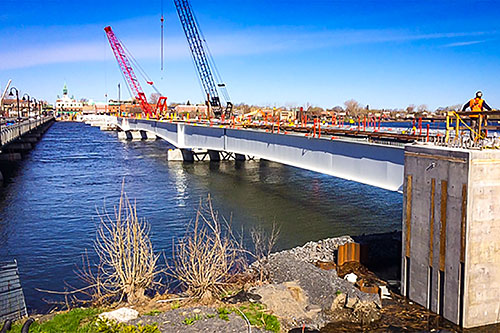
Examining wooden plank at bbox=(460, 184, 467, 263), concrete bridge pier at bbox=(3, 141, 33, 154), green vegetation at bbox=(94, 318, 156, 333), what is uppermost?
wooden plank at bbox=(460, 184, 467, 263)

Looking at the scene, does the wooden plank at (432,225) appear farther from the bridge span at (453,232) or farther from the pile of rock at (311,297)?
the pile of rock at (311,297)

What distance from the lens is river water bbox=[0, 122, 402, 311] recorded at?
21094 millimetres

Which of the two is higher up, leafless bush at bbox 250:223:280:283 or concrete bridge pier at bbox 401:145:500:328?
concrete bridge pier at bbox 401:145:500:328

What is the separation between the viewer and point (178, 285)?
16422 millimetres

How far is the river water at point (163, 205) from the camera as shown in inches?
830

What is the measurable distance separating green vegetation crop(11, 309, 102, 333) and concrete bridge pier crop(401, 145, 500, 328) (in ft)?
31.3

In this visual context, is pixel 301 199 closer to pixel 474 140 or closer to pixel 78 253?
pixel 78 253

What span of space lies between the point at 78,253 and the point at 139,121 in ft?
215

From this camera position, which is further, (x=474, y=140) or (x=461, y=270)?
(x=474, y=140)

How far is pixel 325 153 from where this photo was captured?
84.9ft

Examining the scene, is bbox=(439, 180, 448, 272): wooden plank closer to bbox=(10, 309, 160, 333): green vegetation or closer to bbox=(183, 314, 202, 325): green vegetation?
bbox=(183, 314, 202, 325): green vegetation

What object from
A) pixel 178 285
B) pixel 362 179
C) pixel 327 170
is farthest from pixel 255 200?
pixel 178 285

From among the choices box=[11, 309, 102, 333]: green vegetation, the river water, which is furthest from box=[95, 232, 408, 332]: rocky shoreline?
the river water

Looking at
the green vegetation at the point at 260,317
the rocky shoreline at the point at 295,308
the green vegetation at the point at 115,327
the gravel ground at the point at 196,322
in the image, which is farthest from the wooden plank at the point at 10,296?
the green vegetation at the point at 260,317
